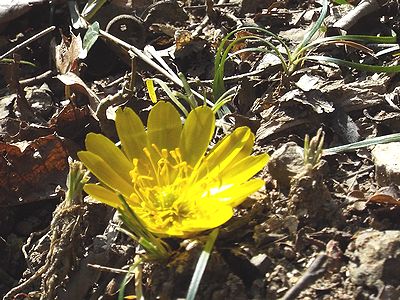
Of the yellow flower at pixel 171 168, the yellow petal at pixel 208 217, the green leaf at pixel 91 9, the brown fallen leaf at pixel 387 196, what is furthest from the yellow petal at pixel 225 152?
the green leaf at pixel 91 9

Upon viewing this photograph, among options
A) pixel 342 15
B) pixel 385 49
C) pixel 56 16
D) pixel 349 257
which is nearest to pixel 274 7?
pixel 342 15

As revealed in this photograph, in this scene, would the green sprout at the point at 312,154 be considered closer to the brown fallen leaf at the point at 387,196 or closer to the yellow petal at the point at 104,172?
the brown fallen leaf at the point at 387,196

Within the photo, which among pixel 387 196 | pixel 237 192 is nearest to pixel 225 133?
pixel 237 192

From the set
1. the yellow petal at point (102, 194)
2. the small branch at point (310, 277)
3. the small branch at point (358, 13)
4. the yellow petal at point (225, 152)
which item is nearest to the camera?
the small branch at point (310, 277)

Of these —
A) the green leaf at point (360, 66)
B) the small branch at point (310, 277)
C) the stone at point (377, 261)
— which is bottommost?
the stone at point (377, 261)

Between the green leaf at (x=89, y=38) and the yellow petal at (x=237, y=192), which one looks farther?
the green leaf at (x=89, y=38)

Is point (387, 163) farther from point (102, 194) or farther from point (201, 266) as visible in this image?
point (102, 194)

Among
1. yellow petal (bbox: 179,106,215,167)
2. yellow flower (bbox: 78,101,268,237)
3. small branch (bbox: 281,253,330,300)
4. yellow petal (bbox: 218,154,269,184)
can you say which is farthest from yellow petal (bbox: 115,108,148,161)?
small branch (bbox: 281,253,330,300)
